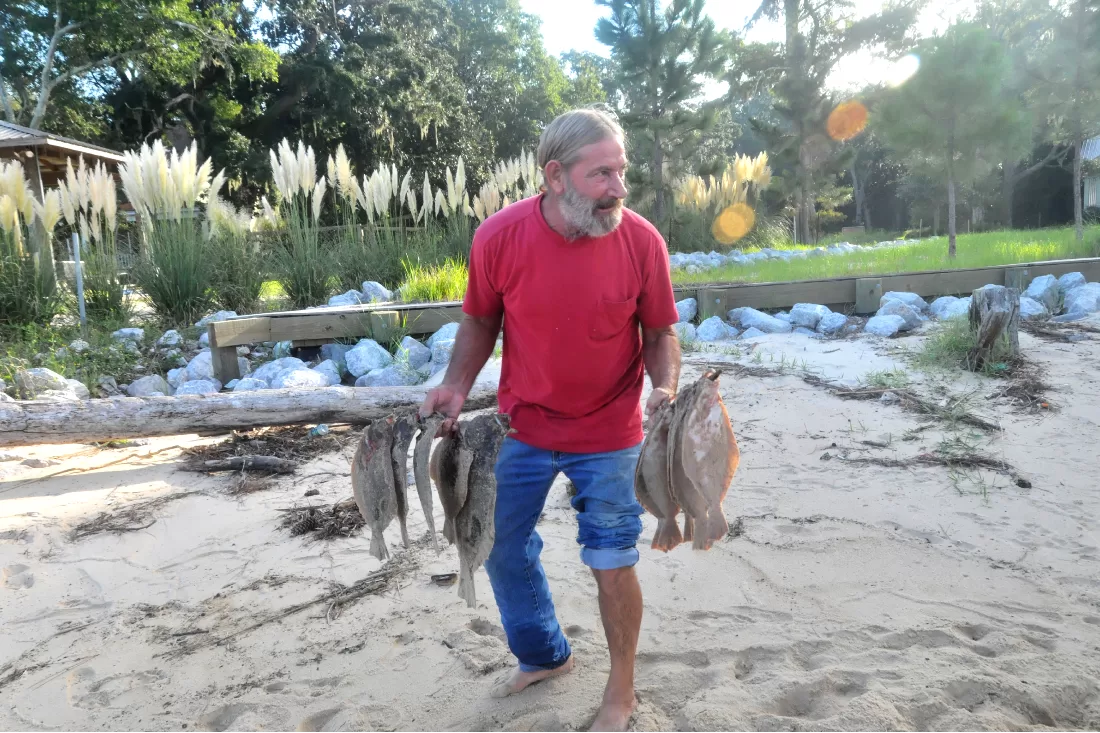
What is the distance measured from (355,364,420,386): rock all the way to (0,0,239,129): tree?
19349mm

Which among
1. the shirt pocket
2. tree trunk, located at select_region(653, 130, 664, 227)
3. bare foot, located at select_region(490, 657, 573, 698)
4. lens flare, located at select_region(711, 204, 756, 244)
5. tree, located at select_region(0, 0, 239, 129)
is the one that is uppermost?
tree, located at select_region(0, 0, 239, 129)

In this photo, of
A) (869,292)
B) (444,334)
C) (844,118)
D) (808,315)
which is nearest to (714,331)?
(808,315)

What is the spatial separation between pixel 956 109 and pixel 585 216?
14.0 meters

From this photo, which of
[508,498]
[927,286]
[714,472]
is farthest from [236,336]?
[927,286]

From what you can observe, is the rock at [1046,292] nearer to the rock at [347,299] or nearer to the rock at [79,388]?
the rock at [347,299]

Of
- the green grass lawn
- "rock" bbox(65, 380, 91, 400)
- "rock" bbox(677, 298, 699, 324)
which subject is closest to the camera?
"rock" bbox(65, 380, 91, 400)

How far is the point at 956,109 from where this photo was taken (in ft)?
44.4

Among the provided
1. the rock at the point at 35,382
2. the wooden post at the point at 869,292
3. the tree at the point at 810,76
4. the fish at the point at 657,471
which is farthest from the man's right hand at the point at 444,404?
the tree at the point at 810,76

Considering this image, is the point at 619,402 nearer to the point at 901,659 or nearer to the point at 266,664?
the point at 901,659

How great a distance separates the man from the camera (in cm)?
231

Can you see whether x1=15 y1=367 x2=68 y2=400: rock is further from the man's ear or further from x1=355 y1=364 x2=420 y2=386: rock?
the man's ear

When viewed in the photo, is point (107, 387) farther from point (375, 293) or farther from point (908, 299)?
point (908, 299)

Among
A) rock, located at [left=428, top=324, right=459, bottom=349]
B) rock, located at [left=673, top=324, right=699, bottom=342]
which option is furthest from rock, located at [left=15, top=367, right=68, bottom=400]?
rock, located at [left=673, top=324, right=699, bottom=342]

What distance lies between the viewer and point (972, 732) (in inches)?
91.4
